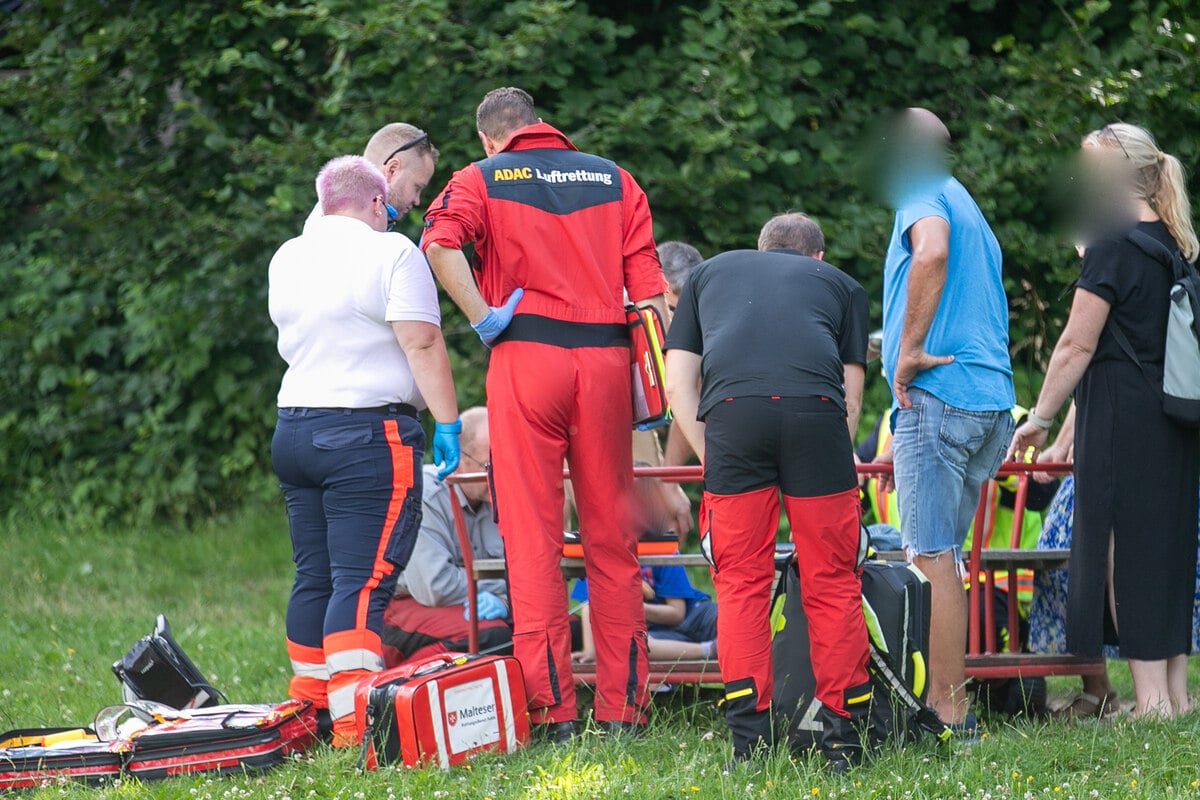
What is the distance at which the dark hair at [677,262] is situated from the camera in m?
5.55

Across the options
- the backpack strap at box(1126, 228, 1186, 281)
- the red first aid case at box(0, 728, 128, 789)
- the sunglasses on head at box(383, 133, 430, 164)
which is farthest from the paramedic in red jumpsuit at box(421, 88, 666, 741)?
the backpack strap at box(1126, 228, 1186, 281)

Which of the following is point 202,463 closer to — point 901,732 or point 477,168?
point 477,168

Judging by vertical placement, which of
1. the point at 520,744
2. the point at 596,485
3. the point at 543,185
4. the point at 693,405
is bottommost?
the point at 520,744

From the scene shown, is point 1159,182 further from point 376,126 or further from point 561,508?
point 376,126

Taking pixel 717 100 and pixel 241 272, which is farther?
pixel 241 272

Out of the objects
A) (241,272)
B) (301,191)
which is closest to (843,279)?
(301,191)

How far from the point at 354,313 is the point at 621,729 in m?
1.61

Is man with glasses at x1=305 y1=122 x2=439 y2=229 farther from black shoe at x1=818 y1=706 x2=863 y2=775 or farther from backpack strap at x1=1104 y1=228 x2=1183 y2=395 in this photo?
backpack strap at x1=1104 y1=228 x2=1183 y2=395

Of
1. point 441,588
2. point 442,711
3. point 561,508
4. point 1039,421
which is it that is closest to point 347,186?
point 561,508

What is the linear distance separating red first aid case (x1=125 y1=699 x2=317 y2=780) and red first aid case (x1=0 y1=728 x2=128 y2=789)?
0.05m

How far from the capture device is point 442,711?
4.11m

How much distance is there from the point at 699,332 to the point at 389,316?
100 centimetres

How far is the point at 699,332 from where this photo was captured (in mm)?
4273

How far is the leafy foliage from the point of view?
301 inches
